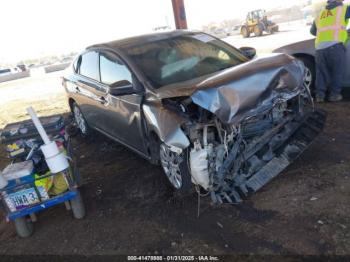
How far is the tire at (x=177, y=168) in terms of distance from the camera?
3.79 meters

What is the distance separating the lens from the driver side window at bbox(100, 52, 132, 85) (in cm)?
457

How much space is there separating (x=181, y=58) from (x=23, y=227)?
8.68ft

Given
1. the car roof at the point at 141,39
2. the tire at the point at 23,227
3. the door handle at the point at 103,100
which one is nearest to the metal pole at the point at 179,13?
the car roof at the point at 141,39

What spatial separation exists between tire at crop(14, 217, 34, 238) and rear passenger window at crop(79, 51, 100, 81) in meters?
2.25

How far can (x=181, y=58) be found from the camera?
4.61 meters

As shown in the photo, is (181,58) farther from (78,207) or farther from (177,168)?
(78,207)

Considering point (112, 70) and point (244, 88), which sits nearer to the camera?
point (244, 88)

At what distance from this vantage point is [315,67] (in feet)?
21.5

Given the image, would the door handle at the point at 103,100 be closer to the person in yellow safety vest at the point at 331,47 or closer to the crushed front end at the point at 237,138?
the crushed front end at the point at 237,138

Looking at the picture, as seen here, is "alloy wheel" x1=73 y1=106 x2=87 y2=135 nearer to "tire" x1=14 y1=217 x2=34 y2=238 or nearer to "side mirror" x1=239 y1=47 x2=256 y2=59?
"tire" x1=14 y1=217 x2=34 y2=238

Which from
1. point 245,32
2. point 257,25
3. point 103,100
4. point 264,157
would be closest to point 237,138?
point 264,157

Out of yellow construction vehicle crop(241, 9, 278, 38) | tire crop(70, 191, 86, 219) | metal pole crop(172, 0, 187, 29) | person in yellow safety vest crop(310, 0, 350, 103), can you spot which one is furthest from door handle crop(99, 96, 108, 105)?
yellow construction vehicle crop(241, 9, 278, 38)

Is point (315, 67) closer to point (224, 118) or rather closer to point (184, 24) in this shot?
point (224, 118)

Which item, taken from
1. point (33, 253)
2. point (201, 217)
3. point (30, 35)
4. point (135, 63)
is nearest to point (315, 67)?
point (135, 63)
